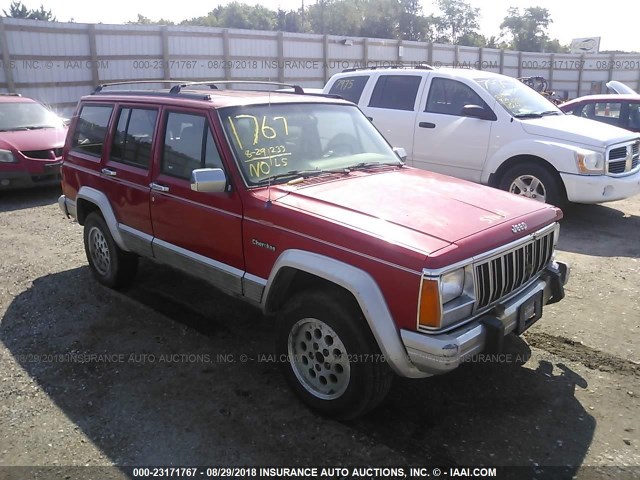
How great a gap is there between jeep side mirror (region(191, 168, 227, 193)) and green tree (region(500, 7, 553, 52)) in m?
80.0

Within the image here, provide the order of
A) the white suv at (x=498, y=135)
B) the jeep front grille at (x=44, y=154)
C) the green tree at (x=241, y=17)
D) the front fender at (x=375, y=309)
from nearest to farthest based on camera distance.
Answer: the front fender at (x=375, y=309)
the white suv at (x=498, y=135)
the jeep front grille at (x=44, y=154)
the green tree at (x=241, y=17)

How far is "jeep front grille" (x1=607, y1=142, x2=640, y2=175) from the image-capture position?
688cm

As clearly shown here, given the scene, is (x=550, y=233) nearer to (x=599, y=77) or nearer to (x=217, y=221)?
(x=217, y=221)

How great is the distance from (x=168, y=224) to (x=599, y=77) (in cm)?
3129

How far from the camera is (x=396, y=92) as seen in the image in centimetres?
834

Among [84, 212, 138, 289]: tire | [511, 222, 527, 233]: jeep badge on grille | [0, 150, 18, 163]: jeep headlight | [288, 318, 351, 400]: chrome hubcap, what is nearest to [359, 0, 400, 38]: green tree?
[0, 150, 18, 163]: jeep headlight

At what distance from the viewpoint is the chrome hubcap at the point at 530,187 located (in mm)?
7156

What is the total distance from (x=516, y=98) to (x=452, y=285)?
19.0 feet

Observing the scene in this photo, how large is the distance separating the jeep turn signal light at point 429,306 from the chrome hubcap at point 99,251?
347cm

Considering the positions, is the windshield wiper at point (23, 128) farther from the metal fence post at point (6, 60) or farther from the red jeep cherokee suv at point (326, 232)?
the red jeep cherokee suv at point (326, 232)

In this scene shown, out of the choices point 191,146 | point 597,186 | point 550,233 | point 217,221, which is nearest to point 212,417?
point 217,221

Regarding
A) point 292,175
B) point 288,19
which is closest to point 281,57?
point 292,175

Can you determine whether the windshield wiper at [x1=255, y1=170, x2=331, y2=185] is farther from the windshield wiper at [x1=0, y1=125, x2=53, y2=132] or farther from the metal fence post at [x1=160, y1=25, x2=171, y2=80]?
the metal fence post at [x1=160, y1=25, x2=171, y2=80]

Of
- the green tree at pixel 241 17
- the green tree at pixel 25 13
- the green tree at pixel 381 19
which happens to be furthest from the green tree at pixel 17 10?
the green tree at pixel 381 19
